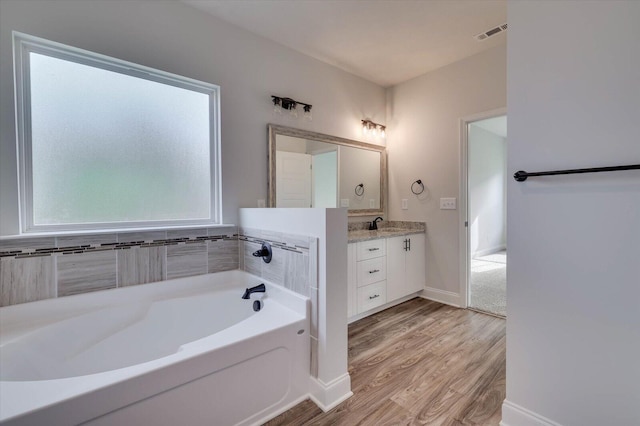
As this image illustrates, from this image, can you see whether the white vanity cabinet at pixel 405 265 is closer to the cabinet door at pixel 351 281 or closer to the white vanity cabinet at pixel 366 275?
the white vanity cabinet at pixel 366 275

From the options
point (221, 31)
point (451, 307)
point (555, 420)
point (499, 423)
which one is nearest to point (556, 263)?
point (555, 420)

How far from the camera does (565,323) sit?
1.27m

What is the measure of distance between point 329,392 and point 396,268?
169 centimetres

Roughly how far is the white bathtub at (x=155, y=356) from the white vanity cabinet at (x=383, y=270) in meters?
0.97

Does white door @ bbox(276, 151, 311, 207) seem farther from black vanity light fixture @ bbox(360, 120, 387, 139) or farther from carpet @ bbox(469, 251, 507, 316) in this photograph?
carpet @ bbox(469, 251, 507, 316)

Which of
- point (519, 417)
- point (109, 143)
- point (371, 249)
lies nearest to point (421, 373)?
point (519, 417)

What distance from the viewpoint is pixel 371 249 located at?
2.78m

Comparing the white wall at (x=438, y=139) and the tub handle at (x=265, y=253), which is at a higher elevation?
the white wall at (x=438, y=139)

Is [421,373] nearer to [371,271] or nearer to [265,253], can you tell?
[371,271]

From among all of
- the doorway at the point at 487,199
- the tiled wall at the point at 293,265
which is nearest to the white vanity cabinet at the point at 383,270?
A: the tiled wall at the point at 293,265

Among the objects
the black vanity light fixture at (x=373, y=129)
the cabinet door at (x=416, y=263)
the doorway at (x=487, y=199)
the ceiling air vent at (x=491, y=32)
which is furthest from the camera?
the doorway at (x=487, y=199)

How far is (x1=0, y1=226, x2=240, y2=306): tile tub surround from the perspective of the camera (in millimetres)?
1590

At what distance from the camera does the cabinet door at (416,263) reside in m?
3.21

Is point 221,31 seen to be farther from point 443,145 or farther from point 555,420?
point 555,420
